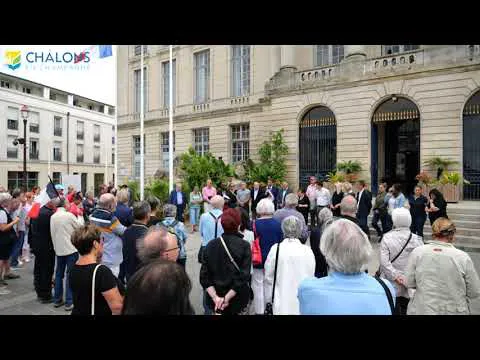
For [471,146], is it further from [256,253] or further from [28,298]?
[28,298]

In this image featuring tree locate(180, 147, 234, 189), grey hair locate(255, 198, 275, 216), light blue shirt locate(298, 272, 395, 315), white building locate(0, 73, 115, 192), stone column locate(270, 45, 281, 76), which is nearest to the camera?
light blue shirt locate(298, 272, 395, 315)

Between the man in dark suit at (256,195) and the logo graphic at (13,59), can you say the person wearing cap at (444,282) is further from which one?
the logo graphic at (13,59)

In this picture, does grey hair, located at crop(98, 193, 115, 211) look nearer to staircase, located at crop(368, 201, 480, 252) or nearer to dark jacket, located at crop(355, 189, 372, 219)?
dark jacket, located at crop(355, 189, 372, 219)

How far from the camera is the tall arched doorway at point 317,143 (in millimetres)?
17500

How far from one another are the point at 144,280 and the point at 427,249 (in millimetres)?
2485

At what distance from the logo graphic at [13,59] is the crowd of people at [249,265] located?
34342 mm

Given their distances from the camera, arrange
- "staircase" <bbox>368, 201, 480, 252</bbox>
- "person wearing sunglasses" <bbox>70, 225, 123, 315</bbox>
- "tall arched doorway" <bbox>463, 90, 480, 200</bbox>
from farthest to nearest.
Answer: "tall arched doorway" <bbox>463, 90, 480, 200</bbox>, "staircase" <bbox>368, 201, 480, 252</bbox>, "person wearing sunglasses" <bbox>70, 225, 123, 315</bbox>

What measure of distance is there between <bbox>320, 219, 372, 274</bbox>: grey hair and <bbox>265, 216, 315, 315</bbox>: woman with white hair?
4.44ft

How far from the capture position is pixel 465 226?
1067cm

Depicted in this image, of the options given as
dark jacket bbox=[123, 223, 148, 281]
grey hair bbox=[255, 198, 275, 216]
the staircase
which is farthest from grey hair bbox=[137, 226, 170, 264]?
the staircase

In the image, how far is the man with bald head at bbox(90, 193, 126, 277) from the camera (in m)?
4.95
